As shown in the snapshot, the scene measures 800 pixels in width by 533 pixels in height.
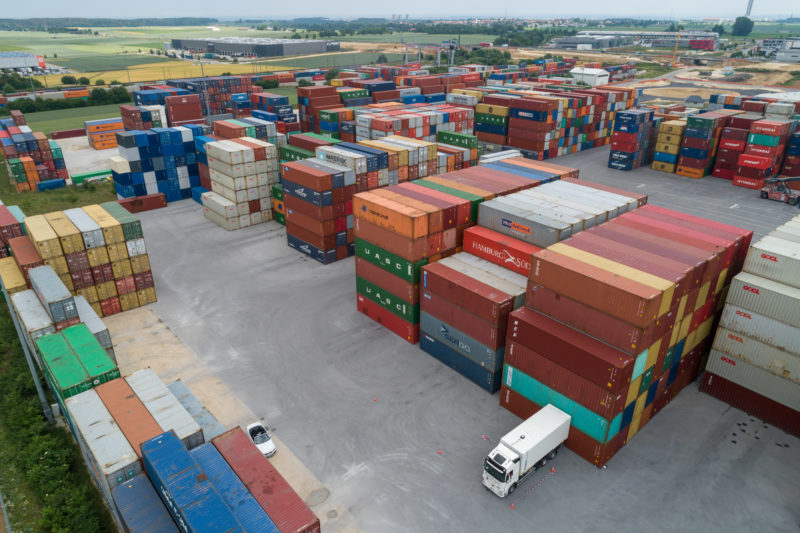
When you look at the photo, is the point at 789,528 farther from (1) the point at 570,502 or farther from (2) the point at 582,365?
(2) the point at 582,365

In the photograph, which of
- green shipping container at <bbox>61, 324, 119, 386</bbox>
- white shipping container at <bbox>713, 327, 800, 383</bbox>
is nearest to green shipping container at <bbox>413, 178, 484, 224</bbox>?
white shipping container at <bbox>713, 327, 800, 383</bbox>

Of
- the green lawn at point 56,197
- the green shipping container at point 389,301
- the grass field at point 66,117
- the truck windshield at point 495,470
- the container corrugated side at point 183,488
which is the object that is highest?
the container corrugated side at point 183,488

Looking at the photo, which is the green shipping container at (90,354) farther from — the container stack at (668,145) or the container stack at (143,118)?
the container stack at (668,145)

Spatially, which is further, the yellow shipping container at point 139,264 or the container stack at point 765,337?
the yellow shipping container at point 139,264

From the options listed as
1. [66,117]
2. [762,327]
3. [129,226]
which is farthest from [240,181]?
[66,117]

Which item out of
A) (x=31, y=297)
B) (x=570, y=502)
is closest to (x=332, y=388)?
(x=570, y=502)

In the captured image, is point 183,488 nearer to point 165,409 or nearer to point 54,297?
point 165,409

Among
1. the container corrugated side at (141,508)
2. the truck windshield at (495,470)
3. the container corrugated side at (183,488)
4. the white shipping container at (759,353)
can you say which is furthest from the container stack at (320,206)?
the white shipping container at (759,353)
